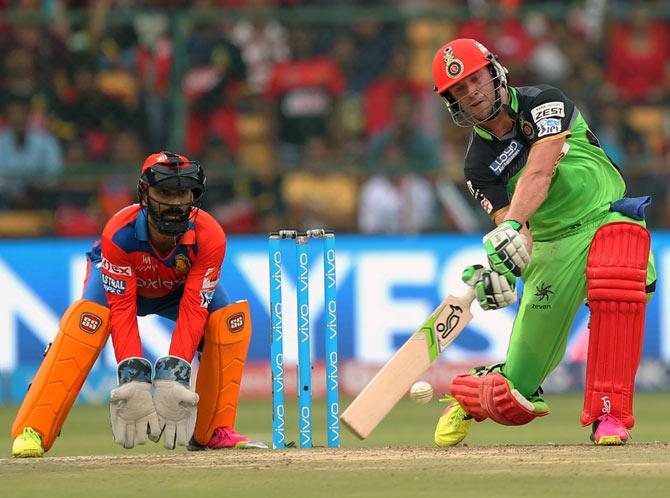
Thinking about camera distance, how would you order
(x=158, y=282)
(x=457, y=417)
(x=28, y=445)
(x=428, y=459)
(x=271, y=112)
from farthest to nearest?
(x=271, y=112) < (x=457, y=417) < (x=158, y=282) < (x=28, y=445) < (x=428, y=459)

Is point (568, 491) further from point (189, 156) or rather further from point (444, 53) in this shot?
point (189, 156)

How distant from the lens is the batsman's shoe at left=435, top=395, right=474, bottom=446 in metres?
7.26

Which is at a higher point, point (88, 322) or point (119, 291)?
point (119, 291)

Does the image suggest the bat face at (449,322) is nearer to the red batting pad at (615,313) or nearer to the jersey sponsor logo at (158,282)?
the red batting pad at (615,313)

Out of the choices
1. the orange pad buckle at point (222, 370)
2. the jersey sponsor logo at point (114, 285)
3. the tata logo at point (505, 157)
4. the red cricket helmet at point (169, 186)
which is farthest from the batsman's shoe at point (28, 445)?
the tata logo at point (505, 157)

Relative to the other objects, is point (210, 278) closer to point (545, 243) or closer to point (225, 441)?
point (225, 441)

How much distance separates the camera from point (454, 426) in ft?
23.9

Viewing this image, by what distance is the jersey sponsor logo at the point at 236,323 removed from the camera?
23.8 feet

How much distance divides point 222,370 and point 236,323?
276 mm

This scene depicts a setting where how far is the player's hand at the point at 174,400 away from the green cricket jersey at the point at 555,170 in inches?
74.7

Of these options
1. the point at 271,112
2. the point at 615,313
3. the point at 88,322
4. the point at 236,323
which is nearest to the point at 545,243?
the point at 615,313

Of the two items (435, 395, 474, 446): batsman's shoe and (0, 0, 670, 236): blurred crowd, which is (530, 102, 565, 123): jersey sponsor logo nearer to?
(435, 395, 474, 446): batsman's shoe

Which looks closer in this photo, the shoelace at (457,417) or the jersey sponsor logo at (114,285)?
the jersey sponsor logo at (114,285)

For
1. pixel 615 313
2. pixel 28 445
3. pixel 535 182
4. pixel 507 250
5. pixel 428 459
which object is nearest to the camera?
pixel 428 459
